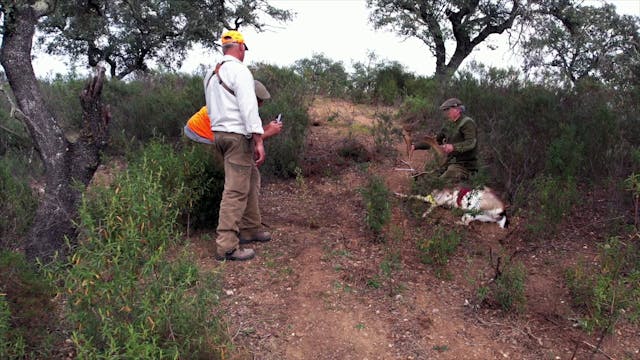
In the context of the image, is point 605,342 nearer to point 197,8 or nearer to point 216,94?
point 216,94

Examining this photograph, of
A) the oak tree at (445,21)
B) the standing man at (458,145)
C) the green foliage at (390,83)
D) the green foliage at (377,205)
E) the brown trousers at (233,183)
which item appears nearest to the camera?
the brown trousers at (233,183)

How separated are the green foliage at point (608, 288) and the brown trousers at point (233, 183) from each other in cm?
259

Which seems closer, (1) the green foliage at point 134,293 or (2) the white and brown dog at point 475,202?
(1) the green foliage at point 134,293

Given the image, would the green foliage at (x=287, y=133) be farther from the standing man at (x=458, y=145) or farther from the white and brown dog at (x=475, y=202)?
the white and brown dog at (x=475, y=202)

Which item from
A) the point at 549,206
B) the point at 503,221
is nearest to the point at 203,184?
the point at 503,221

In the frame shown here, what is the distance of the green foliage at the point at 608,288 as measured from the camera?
3.36 meters

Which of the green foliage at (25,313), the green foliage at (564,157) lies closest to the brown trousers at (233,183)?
the green foliage at (25,313)

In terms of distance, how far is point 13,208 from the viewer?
4.30 metres

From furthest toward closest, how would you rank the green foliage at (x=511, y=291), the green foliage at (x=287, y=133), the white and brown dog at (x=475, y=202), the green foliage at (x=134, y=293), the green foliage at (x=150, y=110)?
the green foliage at (x=150, y=110), the green foliage at (x=287, y=133), the white and brown dog at (x=475, y=202), the green foliage at (x=511, y=291), the green foliage at (x=134, y=293)

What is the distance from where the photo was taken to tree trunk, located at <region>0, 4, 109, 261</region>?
3.90 metres

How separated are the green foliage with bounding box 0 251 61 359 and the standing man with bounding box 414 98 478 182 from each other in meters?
3.60

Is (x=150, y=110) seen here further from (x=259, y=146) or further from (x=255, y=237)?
(x=259, y=146)

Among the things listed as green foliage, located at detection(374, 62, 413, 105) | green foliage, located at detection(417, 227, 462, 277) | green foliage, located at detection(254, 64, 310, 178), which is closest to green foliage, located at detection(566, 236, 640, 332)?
green foliage, located at detection(417, 227, 462, 277)

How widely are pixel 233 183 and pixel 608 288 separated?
280 centimetres
